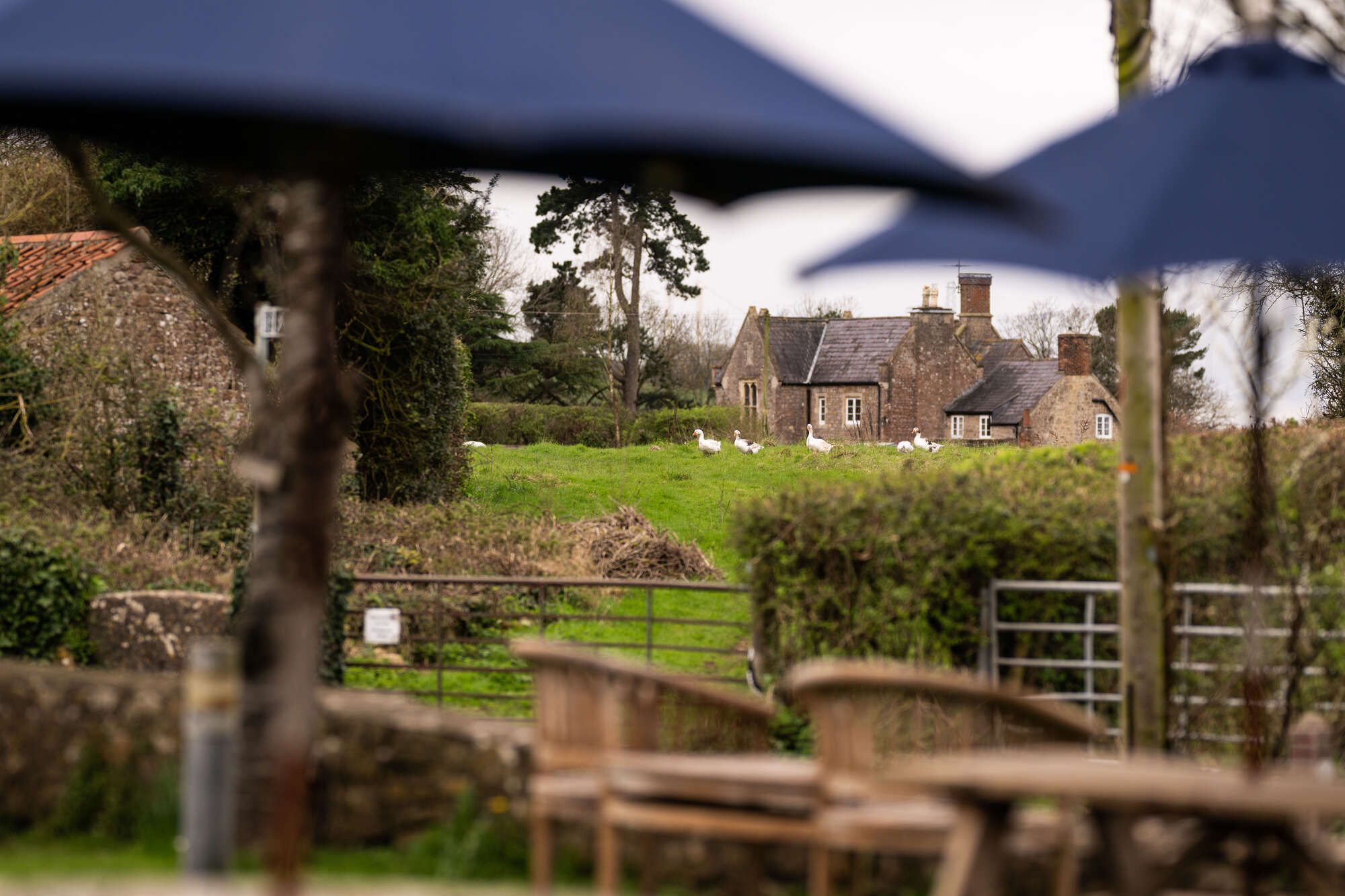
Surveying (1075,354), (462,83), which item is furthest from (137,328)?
Answer: (1075,354)

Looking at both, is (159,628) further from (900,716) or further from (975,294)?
(975,294)

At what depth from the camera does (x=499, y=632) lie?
1581 cm

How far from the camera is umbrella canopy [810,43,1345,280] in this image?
5.45 metres

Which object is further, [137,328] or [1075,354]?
[1075,354]

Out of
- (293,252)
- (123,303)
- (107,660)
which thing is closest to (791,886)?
(293,252)

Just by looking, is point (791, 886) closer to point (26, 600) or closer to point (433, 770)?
point (433, 770)

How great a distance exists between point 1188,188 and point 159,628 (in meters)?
8.98

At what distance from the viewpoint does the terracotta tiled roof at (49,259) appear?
59.1 ft

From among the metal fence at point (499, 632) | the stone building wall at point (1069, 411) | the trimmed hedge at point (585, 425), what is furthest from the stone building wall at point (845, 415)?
the metal fence at point (499, 632)

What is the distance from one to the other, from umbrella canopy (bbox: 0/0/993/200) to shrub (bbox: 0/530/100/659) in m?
8.09

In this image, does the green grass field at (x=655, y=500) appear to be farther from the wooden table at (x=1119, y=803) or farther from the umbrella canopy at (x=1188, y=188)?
the wooden table at (x=1119, y=803)

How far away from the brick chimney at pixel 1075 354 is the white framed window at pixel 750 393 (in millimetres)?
13569


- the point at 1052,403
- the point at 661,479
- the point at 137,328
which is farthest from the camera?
the point at 1052,403

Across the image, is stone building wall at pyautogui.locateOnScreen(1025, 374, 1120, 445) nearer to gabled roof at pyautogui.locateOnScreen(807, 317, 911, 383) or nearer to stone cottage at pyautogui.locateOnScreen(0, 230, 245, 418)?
gabled roof at pyautogui.locateOnScreen(807, 317, 911, 383)
